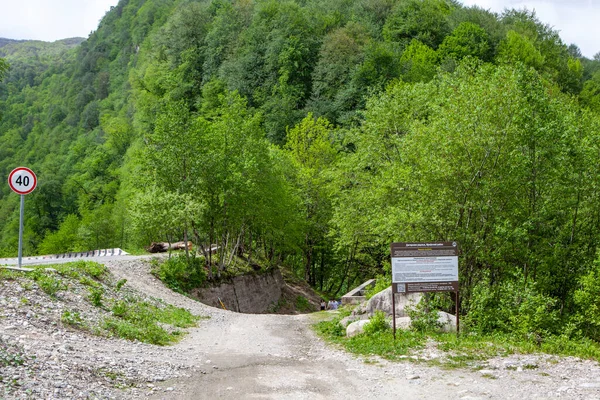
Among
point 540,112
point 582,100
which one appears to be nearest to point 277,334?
point 540,112

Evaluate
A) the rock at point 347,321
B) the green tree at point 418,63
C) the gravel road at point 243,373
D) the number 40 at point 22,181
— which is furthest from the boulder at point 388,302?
the green tree at point 418,63

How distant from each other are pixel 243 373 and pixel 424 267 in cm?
595

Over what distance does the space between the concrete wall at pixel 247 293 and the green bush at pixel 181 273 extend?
0.60 meters

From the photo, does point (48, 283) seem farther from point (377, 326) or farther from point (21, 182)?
point (377, 326)

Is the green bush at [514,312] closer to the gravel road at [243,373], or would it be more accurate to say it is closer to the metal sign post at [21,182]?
the gravel road at [243,373]

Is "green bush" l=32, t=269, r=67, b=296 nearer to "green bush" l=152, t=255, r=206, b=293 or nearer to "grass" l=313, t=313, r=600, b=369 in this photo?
"grass" l=313, t=313, r=600, b=369

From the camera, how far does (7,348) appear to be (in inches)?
374

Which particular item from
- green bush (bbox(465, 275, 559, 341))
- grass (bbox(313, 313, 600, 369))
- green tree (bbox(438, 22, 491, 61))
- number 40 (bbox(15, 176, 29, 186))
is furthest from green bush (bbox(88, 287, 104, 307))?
green tree (bbox(438, 22, 491, 61))

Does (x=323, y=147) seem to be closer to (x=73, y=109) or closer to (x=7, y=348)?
(x=7, y=348)

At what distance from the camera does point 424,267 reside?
1495 cm

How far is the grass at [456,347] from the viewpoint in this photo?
41.1 ft

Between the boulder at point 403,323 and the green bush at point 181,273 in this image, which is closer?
the boulder at point 403,323

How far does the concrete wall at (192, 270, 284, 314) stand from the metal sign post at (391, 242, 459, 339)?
1715 centimetres

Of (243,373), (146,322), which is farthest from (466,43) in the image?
(243,373)
